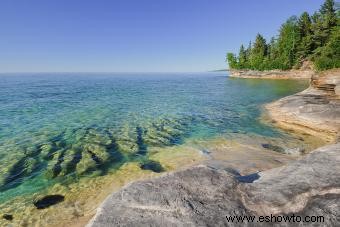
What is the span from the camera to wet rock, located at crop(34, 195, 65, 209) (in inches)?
343

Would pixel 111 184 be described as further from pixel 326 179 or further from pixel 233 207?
pixel 326 179

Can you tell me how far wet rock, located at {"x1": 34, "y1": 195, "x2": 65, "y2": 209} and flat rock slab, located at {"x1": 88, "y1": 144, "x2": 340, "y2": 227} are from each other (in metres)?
4.23

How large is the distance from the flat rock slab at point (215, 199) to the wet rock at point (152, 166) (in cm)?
493

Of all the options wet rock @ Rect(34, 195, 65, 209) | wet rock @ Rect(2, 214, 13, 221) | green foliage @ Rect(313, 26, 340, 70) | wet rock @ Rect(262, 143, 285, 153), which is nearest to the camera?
wet rock @ Rect(2, 214, 13, 221)

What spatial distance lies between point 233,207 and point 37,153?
41.2 ft

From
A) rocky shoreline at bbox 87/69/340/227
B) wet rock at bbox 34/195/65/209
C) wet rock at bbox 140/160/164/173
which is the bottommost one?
wet rock at bbox 34/195/65/209

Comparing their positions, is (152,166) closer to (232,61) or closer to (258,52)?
(258,52)

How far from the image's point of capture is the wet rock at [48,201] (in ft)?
28.6

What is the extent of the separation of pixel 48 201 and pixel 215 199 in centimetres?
689

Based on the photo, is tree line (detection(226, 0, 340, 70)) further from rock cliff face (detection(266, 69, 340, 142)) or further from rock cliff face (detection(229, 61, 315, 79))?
rock cliff face (detection(266, 69, 340, 142))

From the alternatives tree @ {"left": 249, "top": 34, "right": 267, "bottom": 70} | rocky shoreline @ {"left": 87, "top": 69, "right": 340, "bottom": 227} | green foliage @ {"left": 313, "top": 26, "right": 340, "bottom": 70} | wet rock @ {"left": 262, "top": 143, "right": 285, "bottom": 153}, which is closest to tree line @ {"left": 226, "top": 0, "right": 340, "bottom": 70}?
tree @ {"left": 249, "top": 34, "right": 267, "bottom": 70}

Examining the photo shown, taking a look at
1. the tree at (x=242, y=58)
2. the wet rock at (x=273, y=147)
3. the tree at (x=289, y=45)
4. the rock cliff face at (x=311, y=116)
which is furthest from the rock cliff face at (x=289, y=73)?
the wet rock at (x=273, y=147)

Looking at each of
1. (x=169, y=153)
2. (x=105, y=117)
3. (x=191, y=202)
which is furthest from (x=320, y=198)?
(x=105, y=117)

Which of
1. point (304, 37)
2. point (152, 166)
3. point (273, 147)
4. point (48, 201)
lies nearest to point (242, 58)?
point (304, 37)
